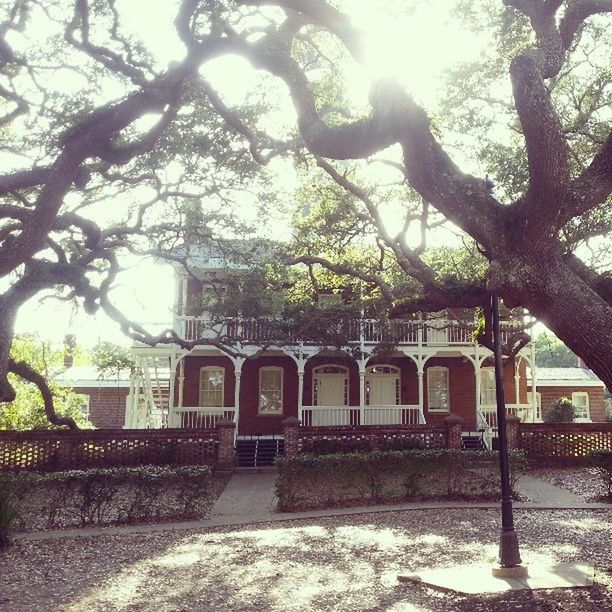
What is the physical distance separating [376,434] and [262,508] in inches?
239

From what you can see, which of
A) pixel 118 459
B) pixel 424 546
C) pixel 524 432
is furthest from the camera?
pixel 524 432

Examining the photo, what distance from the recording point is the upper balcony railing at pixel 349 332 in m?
16.7

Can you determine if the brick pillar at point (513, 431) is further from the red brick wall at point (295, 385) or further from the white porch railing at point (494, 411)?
the red brick wall at point (295, 385)

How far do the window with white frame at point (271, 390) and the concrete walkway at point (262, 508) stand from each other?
878 centimetres

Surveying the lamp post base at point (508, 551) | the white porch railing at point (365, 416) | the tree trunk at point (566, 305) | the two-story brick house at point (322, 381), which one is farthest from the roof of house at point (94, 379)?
the tree trunk at point (566, 305)

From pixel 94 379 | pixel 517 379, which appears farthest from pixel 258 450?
pixel 94 379

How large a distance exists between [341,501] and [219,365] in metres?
12.5

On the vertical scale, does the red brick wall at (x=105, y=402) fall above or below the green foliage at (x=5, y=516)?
above

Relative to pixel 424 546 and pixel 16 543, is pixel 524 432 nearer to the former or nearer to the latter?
pixel 424 546

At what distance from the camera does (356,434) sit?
17.5 m

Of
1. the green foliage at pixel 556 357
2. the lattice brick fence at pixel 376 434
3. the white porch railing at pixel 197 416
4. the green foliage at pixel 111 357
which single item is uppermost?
the green foliage at pixel 556 357

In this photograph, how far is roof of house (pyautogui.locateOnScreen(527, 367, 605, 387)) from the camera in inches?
1351

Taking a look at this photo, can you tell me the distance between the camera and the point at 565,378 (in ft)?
116

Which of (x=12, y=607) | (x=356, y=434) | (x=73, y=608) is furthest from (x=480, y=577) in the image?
(x=356, y=434)
